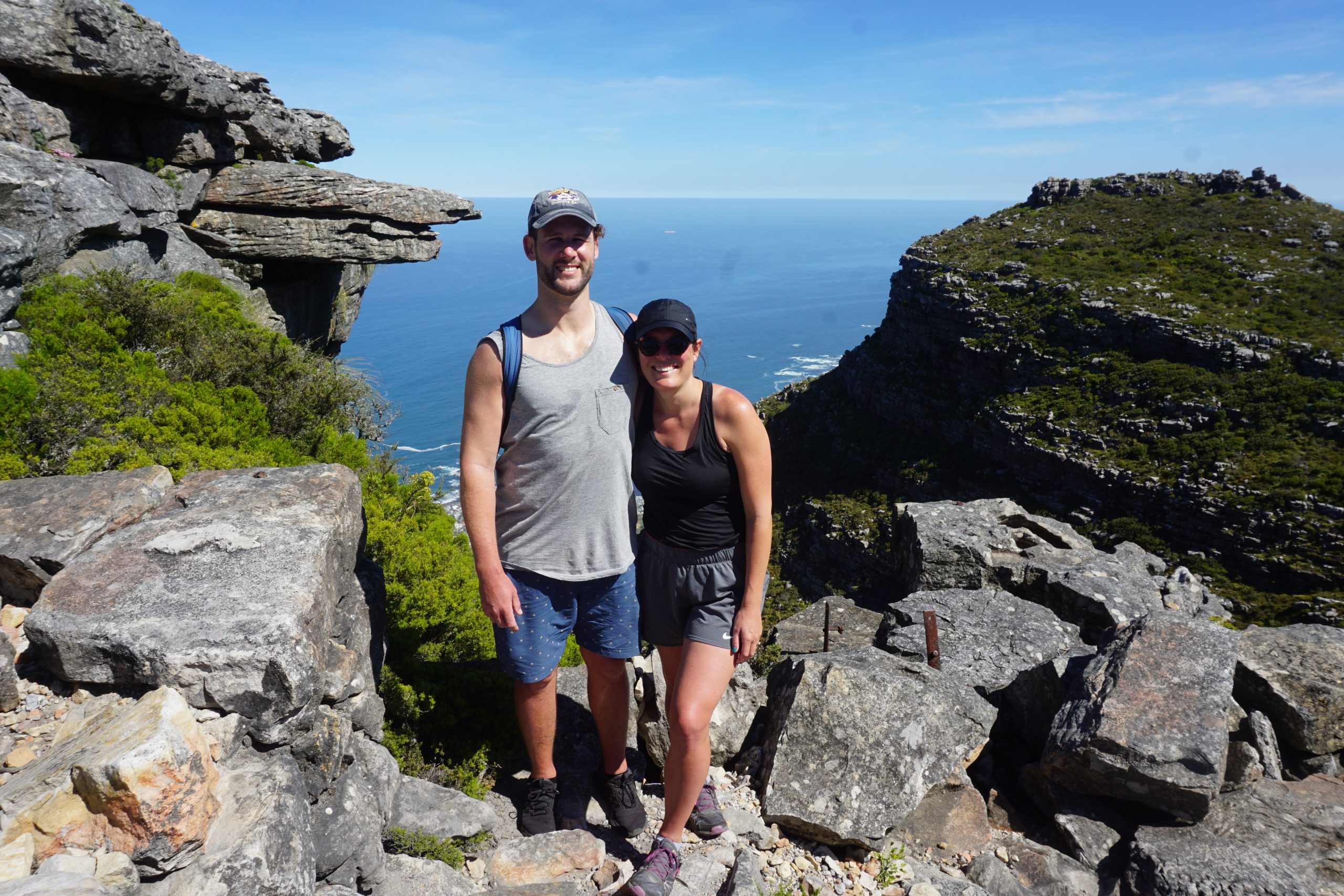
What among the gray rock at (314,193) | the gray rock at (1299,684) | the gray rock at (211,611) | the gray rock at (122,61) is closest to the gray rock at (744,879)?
the gray rock at (211,611)

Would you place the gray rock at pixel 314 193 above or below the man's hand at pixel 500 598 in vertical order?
above

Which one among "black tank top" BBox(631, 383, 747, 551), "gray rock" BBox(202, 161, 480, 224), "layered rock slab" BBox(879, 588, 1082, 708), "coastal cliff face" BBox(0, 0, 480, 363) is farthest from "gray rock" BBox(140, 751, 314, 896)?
"gray rock" BBox(202, 161, 480, 224)

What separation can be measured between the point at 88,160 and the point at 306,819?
13454 millimetres

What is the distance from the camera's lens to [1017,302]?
53344mm

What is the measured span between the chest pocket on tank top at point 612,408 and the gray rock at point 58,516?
7.71 feet

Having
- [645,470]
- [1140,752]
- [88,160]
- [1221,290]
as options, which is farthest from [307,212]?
[1221,290]

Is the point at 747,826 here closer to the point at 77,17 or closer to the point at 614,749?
the point at 614,749

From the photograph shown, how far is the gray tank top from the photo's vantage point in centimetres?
330

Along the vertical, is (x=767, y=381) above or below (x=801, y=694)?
below

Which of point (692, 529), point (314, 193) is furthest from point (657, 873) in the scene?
point (314, 193)

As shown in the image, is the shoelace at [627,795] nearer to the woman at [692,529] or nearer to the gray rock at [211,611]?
the woman at [692,529]

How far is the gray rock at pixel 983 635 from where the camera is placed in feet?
16.7

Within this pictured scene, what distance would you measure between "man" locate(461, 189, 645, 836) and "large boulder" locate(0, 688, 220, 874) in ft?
4.05

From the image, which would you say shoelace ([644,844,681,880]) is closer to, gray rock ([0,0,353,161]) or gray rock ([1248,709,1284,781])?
gray rock ([1248,709,1284,781])
